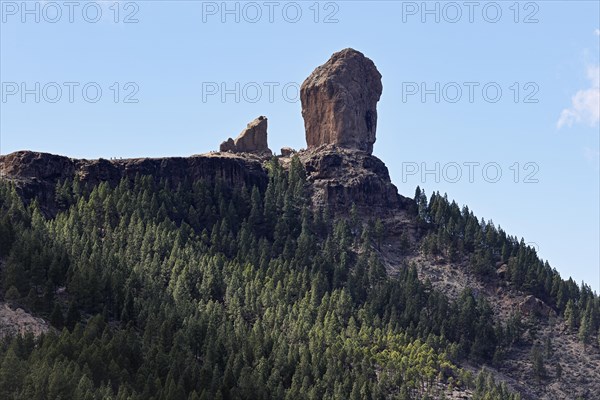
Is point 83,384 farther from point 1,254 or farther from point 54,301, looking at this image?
point 1,254

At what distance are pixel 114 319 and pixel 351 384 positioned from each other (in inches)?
1688

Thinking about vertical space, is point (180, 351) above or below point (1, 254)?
below

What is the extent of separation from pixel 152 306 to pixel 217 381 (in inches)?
1124

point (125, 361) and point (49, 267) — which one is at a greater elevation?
point (49, 267)

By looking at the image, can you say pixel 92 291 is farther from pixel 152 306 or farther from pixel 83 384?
pixel 83 384

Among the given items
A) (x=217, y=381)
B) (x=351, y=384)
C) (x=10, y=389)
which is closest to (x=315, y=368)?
(x=351, y=384)

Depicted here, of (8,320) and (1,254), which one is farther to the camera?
(1,254)

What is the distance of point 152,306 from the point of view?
646 feet

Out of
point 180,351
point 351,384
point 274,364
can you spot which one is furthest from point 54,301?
point 351,384

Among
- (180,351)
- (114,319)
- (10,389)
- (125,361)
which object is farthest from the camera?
(114,319)

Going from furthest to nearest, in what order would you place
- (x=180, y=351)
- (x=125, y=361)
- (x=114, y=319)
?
(x=114, y=319), (x=180, y=351), (x=125, y=361)

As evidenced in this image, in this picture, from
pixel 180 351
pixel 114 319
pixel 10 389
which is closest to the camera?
pixel 10 389

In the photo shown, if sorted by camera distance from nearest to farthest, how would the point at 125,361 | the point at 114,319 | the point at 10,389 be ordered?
the point at 10,389, the point at 125,361, the point at 114,319

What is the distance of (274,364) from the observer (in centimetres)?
18950
